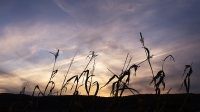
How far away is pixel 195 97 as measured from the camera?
882 inches

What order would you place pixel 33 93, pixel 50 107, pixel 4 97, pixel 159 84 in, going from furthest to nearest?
pixel 4 97 → pixel 50 107 → pixel 33 93 → pixel 159 84

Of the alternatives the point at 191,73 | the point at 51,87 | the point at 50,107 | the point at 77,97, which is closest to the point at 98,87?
the point at 77,97

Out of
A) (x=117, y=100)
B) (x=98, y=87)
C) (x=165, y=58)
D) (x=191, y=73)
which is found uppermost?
(x=165, y=58)

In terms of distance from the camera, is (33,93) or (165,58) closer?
(165,58)

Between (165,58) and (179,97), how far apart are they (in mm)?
19999

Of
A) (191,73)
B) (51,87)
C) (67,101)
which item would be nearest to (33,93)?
(51,87)

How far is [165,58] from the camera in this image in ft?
11.8

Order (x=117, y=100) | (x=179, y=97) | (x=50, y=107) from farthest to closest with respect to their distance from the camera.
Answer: (x=179, y=97), (x=50, y=107), (x=117, y=100)

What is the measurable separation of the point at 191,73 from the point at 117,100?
4.70 feet

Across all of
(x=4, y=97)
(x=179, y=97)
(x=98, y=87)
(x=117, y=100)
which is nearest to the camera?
(x=117, y=100)

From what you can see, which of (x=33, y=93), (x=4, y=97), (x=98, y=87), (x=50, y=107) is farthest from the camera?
(x=4, y=97)

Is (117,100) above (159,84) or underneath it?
underneath

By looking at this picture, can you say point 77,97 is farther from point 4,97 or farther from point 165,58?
point 4,97

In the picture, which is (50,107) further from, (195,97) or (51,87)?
(51,87)
